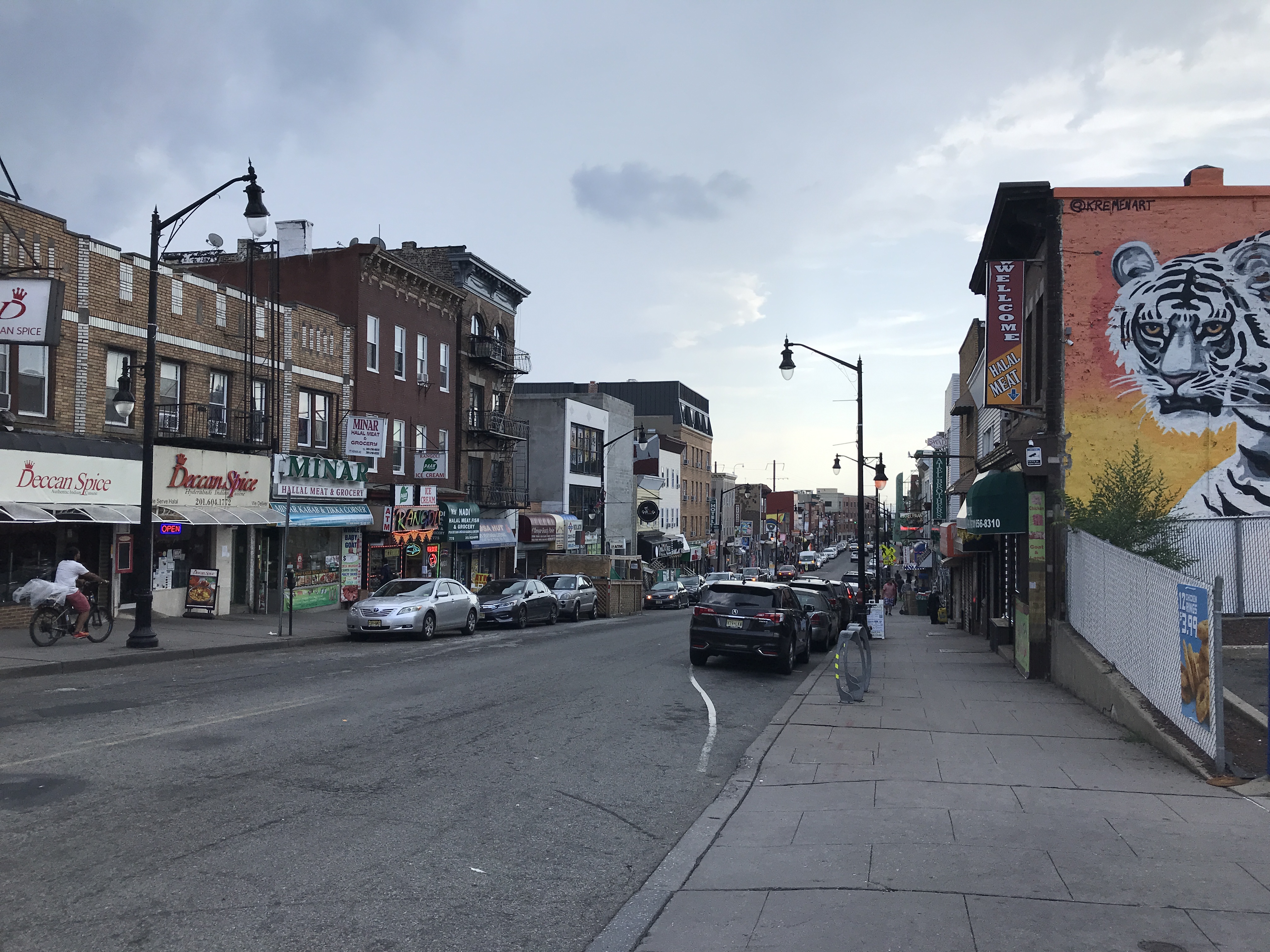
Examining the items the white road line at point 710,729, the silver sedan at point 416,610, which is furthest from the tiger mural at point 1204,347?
the silver sedan at point 416,610

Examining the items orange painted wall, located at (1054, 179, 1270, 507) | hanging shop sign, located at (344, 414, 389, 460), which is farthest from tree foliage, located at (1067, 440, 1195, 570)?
hanging shop sign, located at (344, 414, 389, 460)

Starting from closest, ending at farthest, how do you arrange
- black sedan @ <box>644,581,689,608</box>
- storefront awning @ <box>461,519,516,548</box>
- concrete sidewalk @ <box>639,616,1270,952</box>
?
concrete sidewalk @ <box>639,616,1270,952</box>
storefront awning @ <box>461,519,516,548</box>
black sedan @ <box>644,581,689,608</box>

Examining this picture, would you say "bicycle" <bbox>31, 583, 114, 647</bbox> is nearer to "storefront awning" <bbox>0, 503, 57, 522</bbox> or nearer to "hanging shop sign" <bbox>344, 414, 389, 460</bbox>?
"storefront awning" <bbox>0, 503, 57, 522</bbox>

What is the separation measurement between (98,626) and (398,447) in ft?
58.2

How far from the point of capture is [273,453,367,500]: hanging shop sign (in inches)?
1168

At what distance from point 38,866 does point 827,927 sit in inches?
Answer: 184

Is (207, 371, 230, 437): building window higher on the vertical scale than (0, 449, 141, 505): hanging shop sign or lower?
higher

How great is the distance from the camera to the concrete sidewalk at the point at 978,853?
5.49 metres

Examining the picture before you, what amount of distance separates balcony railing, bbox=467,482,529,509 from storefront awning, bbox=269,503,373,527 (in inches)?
397

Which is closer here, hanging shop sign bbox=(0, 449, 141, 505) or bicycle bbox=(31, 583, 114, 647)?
bicycle bbox=(31, 583, 114, 647)

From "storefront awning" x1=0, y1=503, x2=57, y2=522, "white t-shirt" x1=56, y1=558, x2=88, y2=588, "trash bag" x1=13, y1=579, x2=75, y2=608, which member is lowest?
"trash bag" x1=13, y1=579, x2=75, y2=608

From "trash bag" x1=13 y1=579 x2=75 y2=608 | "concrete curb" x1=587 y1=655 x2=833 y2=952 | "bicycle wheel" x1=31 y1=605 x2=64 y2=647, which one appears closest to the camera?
"concrete curb" x1=587 y1=655 x2=833 y2=952

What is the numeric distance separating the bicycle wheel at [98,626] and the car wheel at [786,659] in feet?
41.0

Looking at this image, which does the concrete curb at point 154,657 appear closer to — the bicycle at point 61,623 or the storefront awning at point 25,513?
the bicycle at point 61,623
